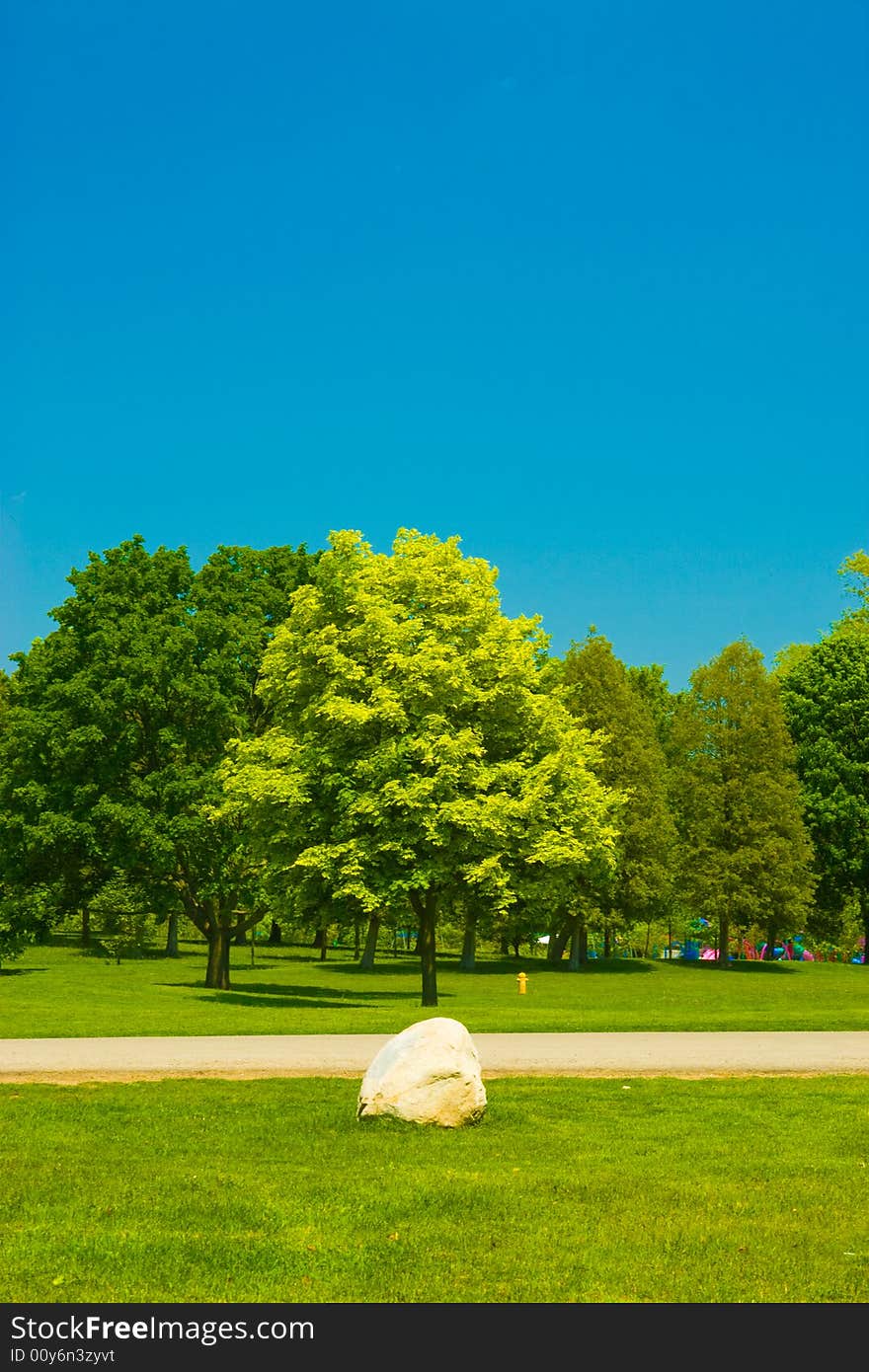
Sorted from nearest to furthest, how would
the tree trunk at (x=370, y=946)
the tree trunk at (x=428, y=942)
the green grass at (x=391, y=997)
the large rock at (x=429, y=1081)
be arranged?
the large rock at (x=429, y=1081)
the green grass at (x=391, y=997)
the tree trunk at (x=428, y=942)
the tree trunk at (x=370, y=946)

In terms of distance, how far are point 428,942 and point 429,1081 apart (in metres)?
19.5

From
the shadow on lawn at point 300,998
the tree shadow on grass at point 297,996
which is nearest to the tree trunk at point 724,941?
the shadow on lawn at point 300,998

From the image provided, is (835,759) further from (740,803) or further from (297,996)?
(297,996)

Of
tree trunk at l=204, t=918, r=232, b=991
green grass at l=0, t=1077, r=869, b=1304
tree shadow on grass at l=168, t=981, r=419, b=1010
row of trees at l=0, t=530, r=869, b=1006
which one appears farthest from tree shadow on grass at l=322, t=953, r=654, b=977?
green grass at l=0, t=1077, r=869, b=1304

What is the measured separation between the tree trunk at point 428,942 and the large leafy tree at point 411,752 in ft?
0.23

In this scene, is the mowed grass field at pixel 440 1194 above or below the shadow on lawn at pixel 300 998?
above

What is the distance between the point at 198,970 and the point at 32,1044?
98.9 ft

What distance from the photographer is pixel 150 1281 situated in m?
7.70

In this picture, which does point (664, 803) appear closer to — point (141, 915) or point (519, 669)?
point (141, 915)

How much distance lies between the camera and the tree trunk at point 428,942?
3184cm

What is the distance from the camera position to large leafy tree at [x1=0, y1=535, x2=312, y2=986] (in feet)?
116

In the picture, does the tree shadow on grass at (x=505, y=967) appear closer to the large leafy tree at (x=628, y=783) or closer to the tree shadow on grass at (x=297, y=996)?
the large leafy tree at (x=628, y=783)

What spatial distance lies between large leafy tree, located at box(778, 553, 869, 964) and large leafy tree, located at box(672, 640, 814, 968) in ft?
4.75

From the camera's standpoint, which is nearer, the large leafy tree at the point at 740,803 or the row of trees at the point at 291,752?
the row of trees at the point at 291,752
